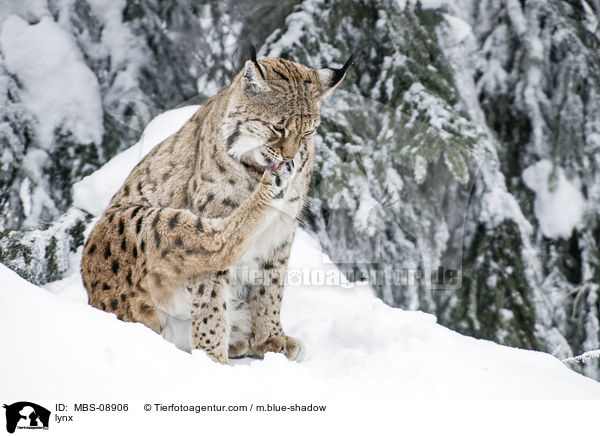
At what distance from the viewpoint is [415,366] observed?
3119mm

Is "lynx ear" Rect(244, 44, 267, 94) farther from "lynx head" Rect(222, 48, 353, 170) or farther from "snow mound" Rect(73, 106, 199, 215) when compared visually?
"snow mound" Rect(73, 106, 199, 215)

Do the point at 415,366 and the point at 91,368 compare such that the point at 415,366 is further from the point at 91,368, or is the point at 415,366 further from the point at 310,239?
the point at 310,239

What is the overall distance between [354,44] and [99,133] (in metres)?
2.39

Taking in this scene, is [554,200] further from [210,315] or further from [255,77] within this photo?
[210,315]

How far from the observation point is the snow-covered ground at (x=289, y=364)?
2105 mm

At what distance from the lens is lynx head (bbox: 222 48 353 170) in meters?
2.99

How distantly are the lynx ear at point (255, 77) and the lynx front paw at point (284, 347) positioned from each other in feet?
4.74

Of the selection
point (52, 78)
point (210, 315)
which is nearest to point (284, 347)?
point (210, 315)

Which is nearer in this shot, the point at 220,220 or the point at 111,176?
the point at 220,220

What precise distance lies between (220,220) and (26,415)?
47.9 inches

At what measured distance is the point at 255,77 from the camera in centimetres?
300

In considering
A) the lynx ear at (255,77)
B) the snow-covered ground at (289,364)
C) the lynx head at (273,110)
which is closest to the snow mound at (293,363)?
the snow-covered ground at (289,364)

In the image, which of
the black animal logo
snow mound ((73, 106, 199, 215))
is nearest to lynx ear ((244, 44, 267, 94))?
the black animal logo

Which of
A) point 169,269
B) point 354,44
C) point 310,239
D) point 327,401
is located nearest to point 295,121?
point 169,269
